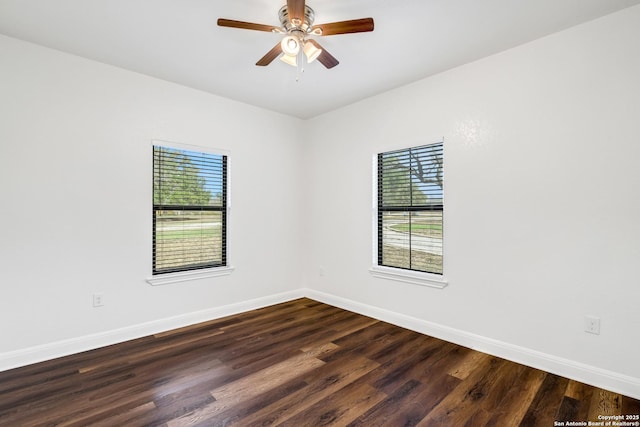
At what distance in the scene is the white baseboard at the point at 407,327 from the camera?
2229 mm

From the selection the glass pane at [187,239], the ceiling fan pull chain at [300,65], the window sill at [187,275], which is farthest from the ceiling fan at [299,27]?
the window sill at [187,275]

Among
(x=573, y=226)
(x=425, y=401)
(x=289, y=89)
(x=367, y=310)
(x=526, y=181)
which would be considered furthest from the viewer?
(x=367, y=310)

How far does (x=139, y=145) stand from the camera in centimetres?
314

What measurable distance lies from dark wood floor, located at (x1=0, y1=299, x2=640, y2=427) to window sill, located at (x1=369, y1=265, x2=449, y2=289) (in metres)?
0.55

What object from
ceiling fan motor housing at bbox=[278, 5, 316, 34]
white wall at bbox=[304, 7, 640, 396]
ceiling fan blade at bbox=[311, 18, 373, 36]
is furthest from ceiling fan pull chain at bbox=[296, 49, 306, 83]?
→ white wall at bbox=[304, 7, 640, 396]

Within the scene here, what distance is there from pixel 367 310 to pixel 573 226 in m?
2.25

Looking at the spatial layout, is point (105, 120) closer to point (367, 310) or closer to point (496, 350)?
point (367, 310)

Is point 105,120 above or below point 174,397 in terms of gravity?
above

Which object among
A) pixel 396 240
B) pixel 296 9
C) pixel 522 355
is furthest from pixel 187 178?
pixel 522 355

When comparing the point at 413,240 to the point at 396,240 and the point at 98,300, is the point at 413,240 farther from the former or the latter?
the point at 98,300

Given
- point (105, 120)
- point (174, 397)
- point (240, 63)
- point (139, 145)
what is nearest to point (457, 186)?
point (240, 63)

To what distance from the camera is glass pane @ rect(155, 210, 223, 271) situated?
334cm

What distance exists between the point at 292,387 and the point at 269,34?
8.80 feet

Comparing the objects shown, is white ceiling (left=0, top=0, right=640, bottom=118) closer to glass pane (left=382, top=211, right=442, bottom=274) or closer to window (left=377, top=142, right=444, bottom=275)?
window (left=377, top=142, right=444, bottom=275)
